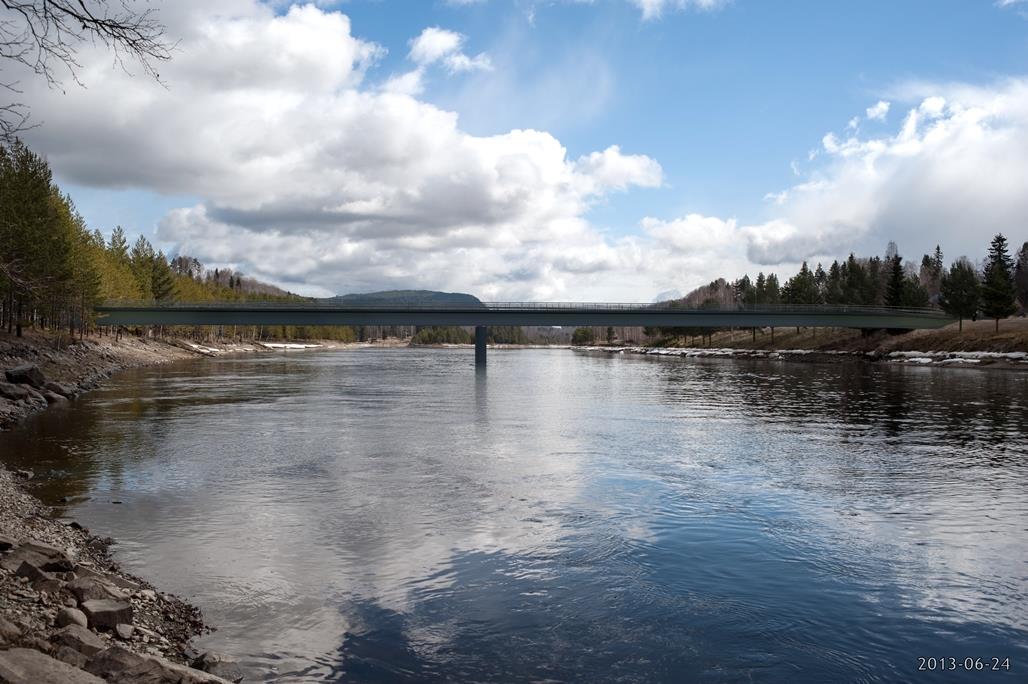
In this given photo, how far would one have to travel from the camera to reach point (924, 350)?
112m

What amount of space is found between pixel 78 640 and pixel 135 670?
3.81ft

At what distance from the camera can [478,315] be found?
346 feet

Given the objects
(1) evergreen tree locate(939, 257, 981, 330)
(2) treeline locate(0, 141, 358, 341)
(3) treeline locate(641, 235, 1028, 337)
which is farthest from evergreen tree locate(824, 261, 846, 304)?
(2) treeline locate(0, 141, 358, 341)

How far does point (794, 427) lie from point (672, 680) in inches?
1263

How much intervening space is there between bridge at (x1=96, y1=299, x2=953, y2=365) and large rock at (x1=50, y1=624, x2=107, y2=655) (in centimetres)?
9109

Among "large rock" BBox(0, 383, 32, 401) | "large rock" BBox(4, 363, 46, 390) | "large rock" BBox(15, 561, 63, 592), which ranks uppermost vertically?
"large rock" BBox(4, 363, 46, 390)

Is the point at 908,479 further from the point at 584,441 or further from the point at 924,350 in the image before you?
the point at 924,350

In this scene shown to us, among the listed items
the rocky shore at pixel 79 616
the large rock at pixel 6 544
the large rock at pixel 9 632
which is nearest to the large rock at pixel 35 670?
the rocky shore at pixel 79 616

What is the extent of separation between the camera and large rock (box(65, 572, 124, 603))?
1127 cm

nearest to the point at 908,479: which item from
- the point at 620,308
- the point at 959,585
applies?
the point at 959,585

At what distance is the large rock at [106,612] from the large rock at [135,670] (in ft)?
5.49

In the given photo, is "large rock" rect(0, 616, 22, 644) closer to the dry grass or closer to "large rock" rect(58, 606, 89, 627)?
"large rock" rect(58, 606, 89, 627)

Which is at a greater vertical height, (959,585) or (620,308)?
(620,308)

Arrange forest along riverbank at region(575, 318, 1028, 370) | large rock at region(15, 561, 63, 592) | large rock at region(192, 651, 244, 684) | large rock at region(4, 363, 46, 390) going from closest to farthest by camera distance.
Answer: large rock at region(192, 651, 244, 684), large rock at region(15, 561, 63, 592), large rock at region(4, 363, 46, 390), forest along riverbank at region(575, 318, 1028, 370)
